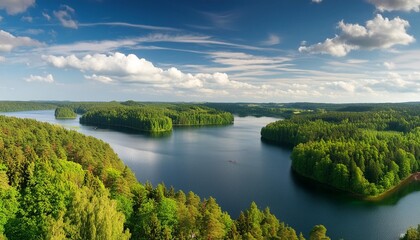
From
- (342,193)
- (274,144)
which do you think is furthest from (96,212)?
(274,144)

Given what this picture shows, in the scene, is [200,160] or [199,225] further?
[200,160]

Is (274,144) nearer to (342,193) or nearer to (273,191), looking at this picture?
(342,193)

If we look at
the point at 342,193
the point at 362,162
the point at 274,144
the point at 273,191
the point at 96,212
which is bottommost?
the point at 342,193

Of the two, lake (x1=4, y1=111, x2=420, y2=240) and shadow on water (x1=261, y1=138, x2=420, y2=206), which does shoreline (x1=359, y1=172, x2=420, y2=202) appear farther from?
lake (x1=4, y1=111, x2=420, y2=240)

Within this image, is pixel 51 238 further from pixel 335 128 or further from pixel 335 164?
pixel 335 128

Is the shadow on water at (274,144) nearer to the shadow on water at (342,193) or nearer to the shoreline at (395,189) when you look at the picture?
the shadow on water at (342,193)

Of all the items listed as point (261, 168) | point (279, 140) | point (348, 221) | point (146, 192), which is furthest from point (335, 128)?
point (146, 192)

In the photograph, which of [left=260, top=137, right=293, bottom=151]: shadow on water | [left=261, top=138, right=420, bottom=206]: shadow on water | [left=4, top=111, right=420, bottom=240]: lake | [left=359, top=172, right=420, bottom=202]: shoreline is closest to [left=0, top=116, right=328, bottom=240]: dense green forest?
[left=4, top=111, right=420, bottom=240]: lake

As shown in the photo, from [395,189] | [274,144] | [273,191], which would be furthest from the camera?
[274,144]
